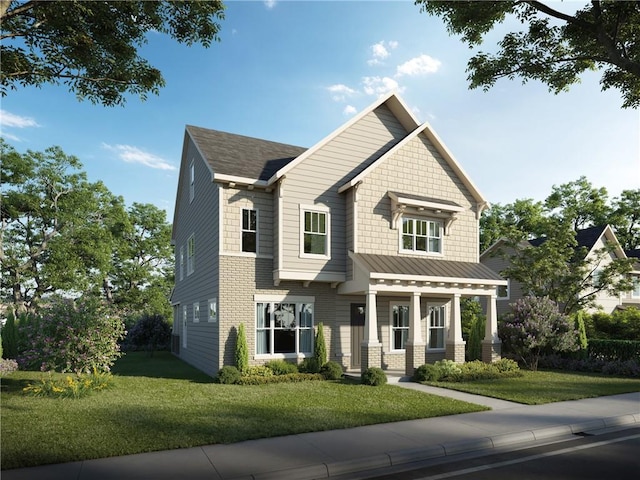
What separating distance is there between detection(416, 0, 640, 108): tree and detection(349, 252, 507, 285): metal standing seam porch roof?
6950 millimetres

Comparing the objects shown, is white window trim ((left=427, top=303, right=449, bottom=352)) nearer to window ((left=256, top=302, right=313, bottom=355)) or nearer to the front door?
the front door

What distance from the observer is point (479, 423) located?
10391 mm

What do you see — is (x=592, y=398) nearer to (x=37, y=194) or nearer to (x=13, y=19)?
(x=13, y=19)

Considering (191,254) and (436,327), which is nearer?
(436,327)

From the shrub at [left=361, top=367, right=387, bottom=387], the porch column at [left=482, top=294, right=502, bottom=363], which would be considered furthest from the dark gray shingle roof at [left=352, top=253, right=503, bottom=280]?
the shrub at [left=361, top=367, right=387, bottom=387]

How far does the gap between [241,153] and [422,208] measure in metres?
7.87

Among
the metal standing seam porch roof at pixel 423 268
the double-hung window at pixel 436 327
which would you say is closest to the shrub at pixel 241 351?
the metal standing seam porch roof at pixel 423 268

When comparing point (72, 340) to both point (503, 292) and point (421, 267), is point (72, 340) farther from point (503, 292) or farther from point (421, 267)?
point (503, 292)

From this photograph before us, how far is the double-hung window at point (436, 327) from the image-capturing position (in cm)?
2123

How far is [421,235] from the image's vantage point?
20.2 meters

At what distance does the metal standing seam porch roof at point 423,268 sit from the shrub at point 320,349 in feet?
9.76

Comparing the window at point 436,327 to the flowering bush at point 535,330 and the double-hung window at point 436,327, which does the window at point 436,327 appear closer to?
the double-hung window at point 436,327

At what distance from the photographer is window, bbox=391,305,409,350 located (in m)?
20.2

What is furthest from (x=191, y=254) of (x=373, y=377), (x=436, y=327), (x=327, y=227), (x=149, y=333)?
(x=436, y=327)
